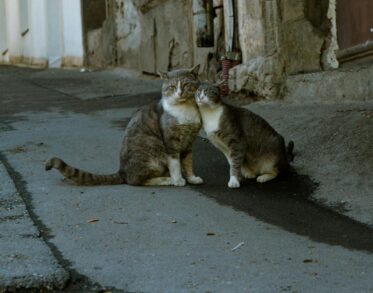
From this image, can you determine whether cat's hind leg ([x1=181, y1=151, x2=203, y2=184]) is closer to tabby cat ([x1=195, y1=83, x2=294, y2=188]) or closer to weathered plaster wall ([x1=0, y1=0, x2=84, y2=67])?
tabby cat ([x1=195, y1=83, x2=294, y2=188])

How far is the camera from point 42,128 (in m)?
7.97

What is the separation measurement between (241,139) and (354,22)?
2.39 m

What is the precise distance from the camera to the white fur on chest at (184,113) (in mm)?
5566

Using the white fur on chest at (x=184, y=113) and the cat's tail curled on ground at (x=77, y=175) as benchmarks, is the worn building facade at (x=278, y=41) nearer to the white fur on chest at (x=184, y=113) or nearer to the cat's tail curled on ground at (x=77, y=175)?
the white fur on chest at (x=184, y=113)

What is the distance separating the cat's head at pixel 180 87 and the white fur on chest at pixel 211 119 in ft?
0.47

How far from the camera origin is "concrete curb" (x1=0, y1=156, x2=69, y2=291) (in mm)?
3553

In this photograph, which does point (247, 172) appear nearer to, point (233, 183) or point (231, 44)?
point (233, 183)

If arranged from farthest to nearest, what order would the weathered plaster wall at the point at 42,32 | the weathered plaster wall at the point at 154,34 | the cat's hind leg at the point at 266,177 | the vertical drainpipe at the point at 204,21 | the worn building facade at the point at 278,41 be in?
the weathered plaster wall at the point at 42,32 < the weathered plaster wall at the point at 154,34 < the vertical drainpipe at the point at 204,21 < the worn building facade at the point at 278,41 < the cat's hind leg at the point at 266,177

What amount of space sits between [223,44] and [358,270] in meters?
5.31

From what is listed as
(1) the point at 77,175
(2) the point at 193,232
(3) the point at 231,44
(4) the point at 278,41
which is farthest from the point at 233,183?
(3) the point at 231,44

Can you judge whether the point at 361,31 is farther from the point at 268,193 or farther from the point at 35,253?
the point at 35,253

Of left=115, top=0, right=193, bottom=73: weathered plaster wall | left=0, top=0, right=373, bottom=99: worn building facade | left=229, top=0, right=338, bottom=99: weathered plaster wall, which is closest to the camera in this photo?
left=0, top=0, right=373, bottom=99: worn building facade

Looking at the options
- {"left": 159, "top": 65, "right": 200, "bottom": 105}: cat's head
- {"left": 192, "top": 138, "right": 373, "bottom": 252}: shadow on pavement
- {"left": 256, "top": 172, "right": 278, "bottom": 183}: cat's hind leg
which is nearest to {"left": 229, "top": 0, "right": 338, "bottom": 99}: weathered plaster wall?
{"left": 192, "top": 138, "right": 373, "bottom": 252}: shadow on pavement

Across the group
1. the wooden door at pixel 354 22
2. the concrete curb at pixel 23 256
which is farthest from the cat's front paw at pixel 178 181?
the wooden door at pixel 354 22
